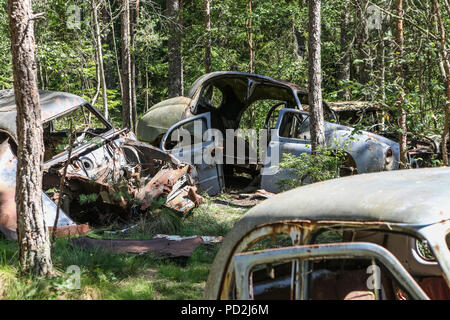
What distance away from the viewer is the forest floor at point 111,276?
3887mm

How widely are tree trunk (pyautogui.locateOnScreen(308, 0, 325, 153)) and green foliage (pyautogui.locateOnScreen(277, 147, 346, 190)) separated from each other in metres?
0.30

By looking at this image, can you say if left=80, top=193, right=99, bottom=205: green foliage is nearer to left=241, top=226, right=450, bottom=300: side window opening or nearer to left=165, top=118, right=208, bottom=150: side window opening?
left=165, top=118, right=208, bottom=150: side window opening

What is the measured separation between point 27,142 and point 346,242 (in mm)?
2895

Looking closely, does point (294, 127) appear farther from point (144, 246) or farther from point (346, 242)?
point (346, 242)

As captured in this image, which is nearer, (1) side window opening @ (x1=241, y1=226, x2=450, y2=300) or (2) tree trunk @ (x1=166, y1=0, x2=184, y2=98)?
(1) side window opening @ (x1=241, y1=226, x2=450, y2=300)

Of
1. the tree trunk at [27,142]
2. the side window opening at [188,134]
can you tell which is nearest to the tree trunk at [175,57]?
the side window opening at [188,134]

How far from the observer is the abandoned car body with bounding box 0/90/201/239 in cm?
627

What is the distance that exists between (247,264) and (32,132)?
2708 mm

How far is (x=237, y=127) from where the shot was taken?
10797mm

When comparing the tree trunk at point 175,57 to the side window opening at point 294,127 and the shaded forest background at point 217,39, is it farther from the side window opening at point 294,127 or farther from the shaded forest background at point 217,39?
the side window opening at point 294,127

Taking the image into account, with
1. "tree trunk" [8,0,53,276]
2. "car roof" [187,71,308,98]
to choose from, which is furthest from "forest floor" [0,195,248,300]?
"car roof" [187,71,308,98]

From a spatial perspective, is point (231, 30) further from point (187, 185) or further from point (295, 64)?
point (187, 185)
